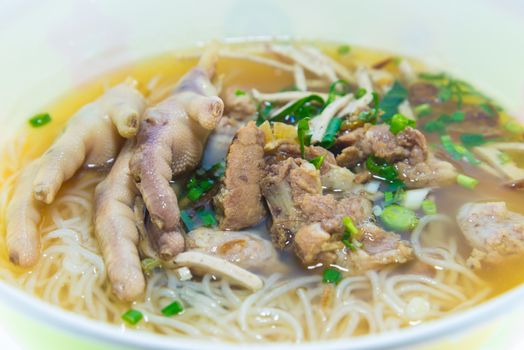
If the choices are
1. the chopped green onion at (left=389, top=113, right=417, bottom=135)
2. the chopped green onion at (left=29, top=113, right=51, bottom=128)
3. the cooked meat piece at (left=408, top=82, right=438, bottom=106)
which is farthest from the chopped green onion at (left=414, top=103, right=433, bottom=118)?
the chopped green onion at (left=29, top=113, right=51, bottom=128)

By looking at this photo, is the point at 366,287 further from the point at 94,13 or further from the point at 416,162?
the point at 94,13

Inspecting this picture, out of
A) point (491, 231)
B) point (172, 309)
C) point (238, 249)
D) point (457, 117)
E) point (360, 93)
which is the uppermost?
point (360, 93)

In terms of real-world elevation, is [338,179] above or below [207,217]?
above

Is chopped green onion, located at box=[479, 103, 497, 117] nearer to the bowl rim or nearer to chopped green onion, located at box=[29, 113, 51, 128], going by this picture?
the bowl rim

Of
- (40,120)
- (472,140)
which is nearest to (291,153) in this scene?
(472,140)

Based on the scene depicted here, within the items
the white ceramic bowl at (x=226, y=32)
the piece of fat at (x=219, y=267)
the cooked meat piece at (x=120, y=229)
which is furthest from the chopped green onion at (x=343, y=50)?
the piece of fat at (x=219, y=267)

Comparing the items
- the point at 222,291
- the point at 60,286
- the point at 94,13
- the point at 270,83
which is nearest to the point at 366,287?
the point at 222,291

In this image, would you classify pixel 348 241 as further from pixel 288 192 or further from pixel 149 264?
pixel 149 264

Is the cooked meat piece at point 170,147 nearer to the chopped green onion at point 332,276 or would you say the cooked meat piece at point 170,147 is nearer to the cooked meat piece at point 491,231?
the chopped green onion at point 332,276
